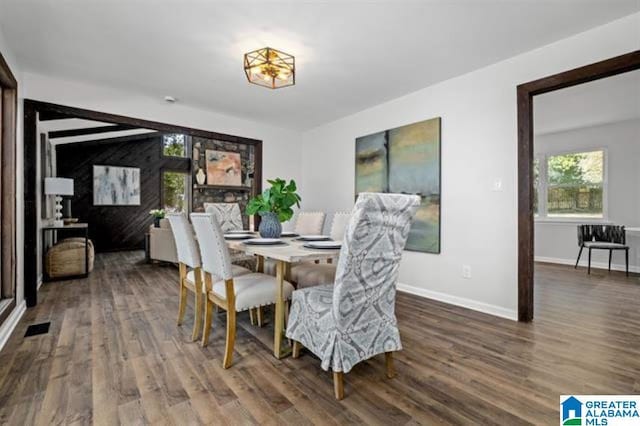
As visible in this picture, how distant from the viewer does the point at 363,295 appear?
1587mm

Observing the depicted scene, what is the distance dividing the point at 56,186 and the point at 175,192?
13.1ft

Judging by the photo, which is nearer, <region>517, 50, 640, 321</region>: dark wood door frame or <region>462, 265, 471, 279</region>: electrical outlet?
<region>517, 50, 640, 321</region>: dark wood door frame

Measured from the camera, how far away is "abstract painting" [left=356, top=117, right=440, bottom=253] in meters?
3.37

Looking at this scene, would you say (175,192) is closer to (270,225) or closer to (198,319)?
(270,225)

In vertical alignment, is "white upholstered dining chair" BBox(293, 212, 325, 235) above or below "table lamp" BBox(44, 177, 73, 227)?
below

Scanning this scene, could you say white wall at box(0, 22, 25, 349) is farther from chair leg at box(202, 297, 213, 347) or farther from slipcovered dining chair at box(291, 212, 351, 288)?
slipcovered dining chair at box(291, 212, 351, 288)

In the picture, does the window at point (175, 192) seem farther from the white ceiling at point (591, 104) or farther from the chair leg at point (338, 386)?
the white ceiling at point (591, 104)

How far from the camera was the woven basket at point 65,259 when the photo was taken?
13.4ft

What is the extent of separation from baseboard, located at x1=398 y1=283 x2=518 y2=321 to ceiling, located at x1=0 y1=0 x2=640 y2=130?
2.28m

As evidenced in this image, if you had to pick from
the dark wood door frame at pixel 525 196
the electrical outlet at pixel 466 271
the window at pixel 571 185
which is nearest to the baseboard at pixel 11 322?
the electrical outlet at pixel 466 271

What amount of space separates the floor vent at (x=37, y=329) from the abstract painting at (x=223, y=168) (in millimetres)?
5506

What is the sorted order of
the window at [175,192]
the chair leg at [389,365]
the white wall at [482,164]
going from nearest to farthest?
the chair leg at [389,365] → the white wall at [482,164] → the window at [175,192]

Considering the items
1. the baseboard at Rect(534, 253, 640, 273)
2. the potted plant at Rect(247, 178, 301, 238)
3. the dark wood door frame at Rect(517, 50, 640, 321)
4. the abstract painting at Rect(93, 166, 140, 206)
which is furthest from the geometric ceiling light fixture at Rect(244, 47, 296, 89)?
the abstract painting at Rect(93, 166, 140, 206)

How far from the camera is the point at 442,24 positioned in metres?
2.25
